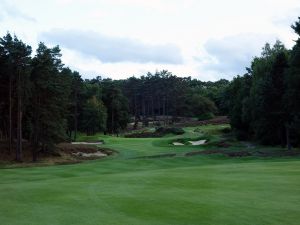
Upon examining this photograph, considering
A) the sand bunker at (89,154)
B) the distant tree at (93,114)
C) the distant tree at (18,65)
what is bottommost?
the sand bunker at (89,154)

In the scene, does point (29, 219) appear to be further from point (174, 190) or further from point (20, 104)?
point (20, 104)

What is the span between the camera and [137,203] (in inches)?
619

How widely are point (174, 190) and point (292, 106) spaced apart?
134 feet

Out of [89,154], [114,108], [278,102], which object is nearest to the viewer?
[278,102]

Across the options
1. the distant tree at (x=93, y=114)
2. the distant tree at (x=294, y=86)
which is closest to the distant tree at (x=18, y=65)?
the distant tree at (x=294, y=86)

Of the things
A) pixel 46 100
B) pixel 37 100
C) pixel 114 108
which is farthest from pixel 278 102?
pixel 114 108

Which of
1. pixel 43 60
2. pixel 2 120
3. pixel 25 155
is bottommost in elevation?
pixel 25 155

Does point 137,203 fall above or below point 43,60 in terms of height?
below

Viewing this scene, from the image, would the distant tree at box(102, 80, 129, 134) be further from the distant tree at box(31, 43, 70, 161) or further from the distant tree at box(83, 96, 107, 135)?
the distant tree at box(31, 43, 70, 161)

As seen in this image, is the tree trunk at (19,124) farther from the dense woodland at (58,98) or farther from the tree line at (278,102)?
the tree line at (278,102)

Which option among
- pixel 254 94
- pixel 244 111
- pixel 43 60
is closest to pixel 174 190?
pixel 43 60

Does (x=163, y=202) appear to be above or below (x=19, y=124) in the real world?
below

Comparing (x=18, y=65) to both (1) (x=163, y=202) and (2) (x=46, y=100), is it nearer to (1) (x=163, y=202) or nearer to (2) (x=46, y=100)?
(2) (x=46, y=100)

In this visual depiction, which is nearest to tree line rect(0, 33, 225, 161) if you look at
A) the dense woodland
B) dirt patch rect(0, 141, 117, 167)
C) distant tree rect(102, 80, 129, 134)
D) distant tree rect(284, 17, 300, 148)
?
the dense woodland
